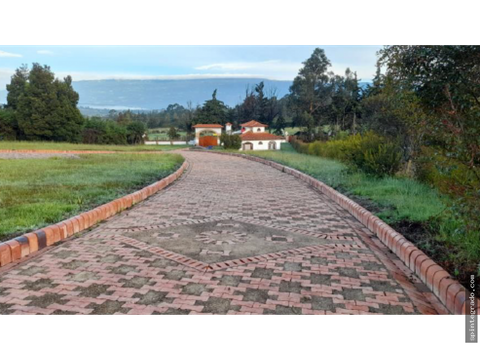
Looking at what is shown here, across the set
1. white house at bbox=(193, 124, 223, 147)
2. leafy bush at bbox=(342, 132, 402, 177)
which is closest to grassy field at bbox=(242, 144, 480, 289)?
leafy bush at bbox=(342, 132, 402, 177)

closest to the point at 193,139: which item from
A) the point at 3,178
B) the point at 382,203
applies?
the point at 3,178

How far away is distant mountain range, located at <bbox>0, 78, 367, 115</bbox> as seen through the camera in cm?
6643

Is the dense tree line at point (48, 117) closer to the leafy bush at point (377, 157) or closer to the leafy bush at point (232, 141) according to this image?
the leafy bush at point (232, 141)

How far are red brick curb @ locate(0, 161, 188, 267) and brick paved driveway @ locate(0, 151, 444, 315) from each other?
6.7 inches

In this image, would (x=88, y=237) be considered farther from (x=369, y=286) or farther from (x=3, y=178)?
(x=3, y=178)

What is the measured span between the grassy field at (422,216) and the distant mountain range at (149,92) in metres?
45.6

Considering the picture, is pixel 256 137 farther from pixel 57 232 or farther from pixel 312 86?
pixel 57 232

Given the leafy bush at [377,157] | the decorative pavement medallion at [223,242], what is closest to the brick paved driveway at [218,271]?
the decorative pavement medallion at [223,242]

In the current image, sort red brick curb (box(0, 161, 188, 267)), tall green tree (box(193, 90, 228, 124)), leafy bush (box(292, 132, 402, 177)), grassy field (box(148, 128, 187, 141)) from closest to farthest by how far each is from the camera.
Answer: red brick curb (box(0, 161, 188, 267)) < leafy bush (box(292, 132, 402, 177)) < grassy field (box(148, 128, 187, 141)) < tall green tree (box(193, 90, 228, 124))

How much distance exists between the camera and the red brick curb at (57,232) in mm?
4375

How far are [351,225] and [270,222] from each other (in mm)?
1276

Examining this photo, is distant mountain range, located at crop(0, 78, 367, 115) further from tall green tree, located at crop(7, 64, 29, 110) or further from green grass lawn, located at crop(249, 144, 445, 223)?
Result: green grass lawn, located at crop(249, 144, 445, 223)

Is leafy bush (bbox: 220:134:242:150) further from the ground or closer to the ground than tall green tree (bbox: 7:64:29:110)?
closer to the ground

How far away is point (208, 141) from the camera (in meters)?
49.3
